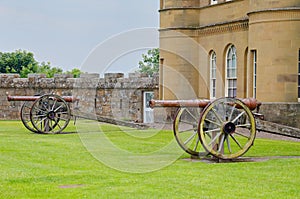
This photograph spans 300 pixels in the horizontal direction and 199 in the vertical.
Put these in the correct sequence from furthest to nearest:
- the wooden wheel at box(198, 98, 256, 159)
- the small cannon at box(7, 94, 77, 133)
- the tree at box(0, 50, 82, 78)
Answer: the tree at box(0, 50, 82, 78)
the small cannon at box(7, 94, 77, 133)
the wooden wheel at box(198, 98, 256, 159)

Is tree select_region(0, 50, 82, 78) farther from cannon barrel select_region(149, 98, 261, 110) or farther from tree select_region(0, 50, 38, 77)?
cannon barrel select_region(149, 98, 261, 110)

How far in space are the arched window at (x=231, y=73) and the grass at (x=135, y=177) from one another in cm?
1050

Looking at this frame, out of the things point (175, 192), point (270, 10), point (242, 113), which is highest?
point (270, 10)

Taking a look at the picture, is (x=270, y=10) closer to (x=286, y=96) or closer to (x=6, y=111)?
(x=286, y=96)

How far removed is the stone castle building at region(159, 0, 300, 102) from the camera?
24.2 m

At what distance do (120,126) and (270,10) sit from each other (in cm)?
703

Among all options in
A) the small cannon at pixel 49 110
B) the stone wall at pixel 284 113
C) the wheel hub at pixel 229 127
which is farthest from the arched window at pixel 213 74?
the wheel hub at pixel 229 127

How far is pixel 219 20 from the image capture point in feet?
96.9

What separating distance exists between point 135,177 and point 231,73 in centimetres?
1639

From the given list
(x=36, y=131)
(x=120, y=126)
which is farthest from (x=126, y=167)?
(x=120, y=126)

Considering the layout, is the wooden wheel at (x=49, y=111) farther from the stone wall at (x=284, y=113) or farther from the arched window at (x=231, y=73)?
the arched window at (x=231, y=73)

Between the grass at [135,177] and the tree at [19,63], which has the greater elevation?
the tree at [19,63]

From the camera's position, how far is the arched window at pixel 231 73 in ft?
94.0

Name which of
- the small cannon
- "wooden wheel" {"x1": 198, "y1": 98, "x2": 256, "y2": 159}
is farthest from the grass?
the small cannon
